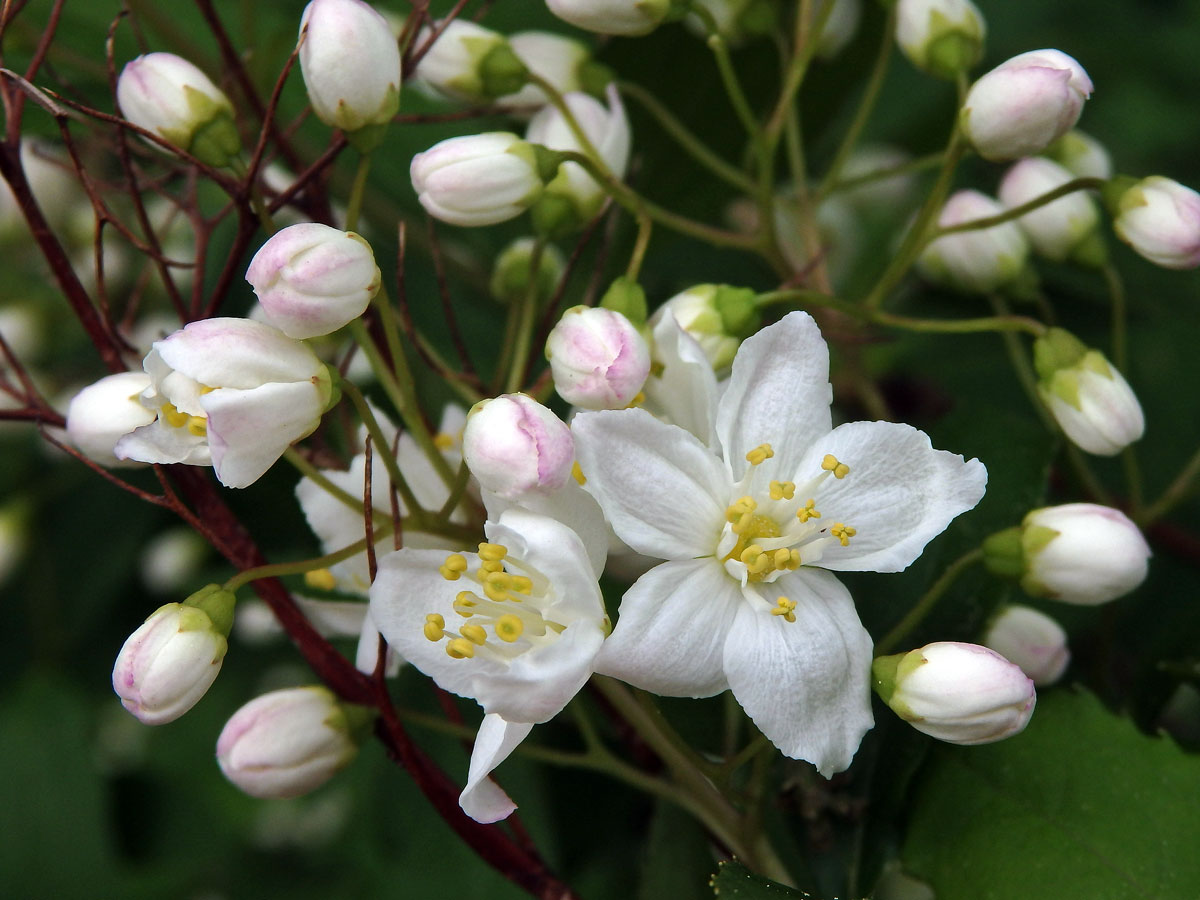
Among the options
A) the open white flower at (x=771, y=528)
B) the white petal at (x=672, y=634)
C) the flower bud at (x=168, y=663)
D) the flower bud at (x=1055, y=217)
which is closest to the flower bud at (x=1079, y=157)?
the flower bud at (x=1055, y=217)

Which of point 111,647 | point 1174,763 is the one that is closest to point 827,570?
point 1174,763

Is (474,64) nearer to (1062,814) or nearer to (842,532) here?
(842,532)

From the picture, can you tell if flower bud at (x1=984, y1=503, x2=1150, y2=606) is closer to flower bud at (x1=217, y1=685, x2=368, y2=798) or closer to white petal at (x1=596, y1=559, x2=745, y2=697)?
white petal at (x1=596, y1=559, x2=745, y2=697)

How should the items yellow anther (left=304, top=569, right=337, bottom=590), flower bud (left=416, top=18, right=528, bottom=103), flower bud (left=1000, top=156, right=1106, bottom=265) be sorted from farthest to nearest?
flower bud (left=1000, top=156, right=1106, bottom=265) < flower bud (left=416, top=18, right=528, bottom=103) < yellow anther (left=304, top=569, right=337, bottom=590)

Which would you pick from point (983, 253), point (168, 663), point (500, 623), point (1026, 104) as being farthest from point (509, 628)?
point (983, 253)

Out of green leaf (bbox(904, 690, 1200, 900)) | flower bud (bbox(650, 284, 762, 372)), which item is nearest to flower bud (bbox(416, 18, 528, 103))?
flower bud (bbox(650, 284, 762, 372))

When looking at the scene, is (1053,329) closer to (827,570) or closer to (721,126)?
(827,570)
